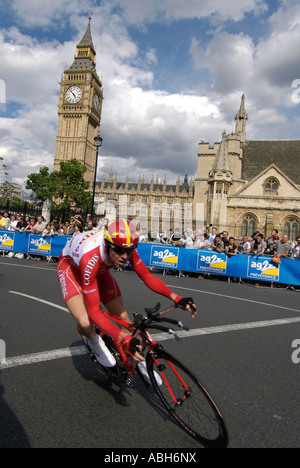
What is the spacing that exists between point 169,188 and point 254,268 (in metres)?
95.3

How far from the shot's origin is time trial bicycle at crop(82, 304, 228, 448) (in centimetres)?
253

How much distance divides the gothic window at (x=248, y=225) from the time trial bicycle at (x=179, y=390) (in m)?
36.6

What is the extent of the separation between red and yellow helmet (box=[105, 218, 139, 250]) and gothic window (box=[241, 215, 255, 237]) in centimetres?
3659

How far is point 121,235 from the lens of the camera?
2.89 meters

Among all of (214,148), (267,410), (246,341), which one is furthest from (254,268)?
(214,148)

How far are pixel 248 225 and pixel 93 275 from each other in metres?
37.1

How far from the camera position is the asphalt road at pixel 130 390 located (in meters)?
2.59

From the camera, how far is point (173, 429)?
2.73 meters

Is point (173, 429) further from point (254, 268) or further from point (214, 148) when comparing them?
point (214, 148)

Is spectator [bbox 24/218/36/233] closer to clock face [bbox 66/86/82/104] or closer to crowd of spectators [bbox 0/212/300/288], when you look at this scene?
crowd of spectators [bbox 0/212/300/288]

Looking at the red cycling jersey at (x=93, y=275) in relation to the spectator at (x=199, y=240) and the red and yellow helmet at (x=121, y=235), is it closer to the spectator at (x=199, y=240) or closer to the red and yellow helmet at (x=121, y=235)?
the red and yellow helmet at (x=121, y=235)

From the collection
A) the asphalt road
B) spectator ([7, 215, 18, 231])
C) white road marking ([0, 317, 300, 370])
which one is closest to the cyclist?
the asphalt road

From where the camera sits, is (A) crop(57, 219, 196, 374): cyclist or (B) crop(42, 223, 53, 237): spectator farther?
(B) crop(42, 223, 53, 237): spectator

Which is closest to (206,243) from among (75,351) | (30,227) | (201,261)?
(201,261)
